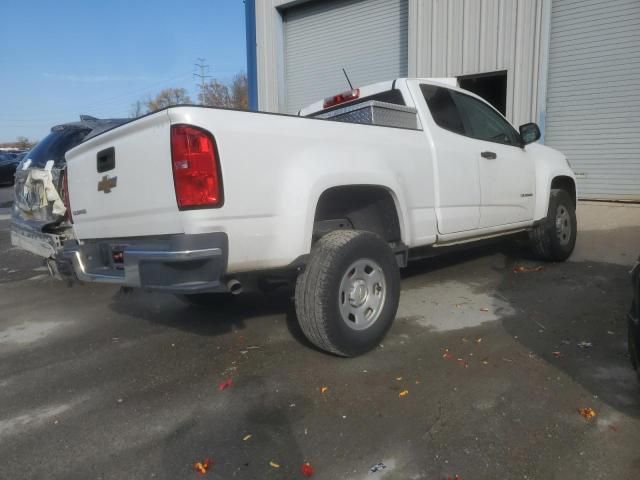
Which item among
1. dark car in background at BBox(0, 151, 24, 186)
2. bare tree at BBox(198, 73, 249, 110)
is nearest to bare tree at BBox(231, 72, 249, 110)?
bare tree at BBox(198, 73, 249, 110)

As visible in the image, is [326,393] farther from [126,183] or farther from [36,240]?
[36,240]

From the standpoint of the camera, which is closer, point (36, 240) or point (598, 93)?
point (36, 240)

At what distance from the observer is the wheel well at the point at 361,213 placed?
3555mm

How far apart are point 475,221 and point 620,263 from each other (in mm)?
2506

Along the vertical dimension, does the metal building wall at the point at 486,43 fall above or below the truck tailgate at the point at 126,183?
above

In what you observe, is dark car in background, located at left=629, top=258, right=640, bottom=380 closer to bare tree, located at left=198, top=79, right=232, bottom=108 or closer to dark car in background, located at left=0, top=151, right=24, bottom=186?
dark car in background, located at left=0, top=151, right=24, bottom=186

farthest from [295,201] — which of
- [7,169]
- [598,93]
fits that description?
[7,169]

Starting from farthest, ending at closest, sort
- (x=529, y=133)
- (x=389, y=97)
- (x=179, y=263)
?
(x=529, y=133) < (x=389, y=97) < (x=179, y=263)

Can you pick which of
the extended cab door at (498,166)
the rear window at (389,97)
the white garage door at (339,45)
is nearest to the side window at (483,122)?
the extended cab door at (498,166)

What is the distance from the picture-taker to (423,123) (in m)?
4.09

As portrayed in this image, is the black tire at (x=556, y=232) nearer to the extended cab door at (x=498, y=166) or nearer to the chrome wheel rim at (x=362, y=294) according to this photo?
the extended cab door at (x=498, y=166)

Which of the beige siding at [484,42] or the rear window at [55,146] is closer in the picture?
the rear window at [55,146]

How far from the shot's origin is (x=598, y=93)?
8703mm

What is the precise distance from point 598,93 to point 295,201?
8104 mm
